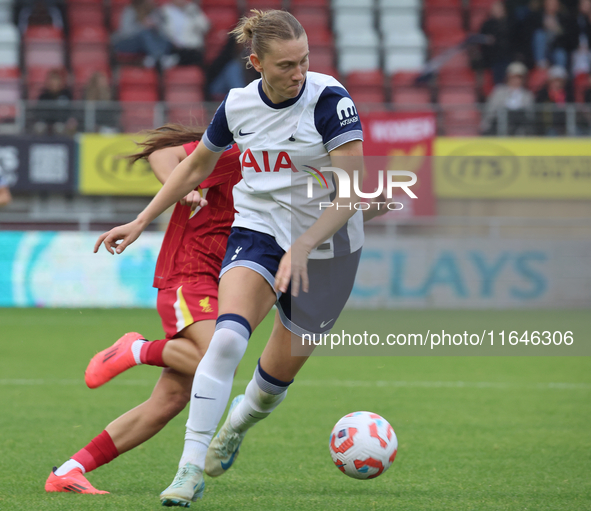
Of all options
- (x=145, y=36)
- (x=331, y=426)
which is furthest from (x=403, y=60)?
(x=331, y=426)

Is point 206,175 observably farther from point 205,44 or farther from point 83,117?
point 205,44

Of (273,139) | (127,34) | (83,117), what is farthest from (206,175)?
(127,34)

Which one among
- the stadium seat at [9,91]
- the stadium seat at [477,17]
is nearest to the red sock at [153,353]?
the stadium seat at [9,91]

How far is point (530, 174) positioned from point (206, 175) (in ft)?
35.8

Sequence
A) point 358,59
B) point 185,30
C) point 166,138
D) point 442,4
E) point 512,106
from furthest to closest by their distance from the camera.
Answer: point 442,4
point 358,59
point 185,30
point 512,106
point 166,138

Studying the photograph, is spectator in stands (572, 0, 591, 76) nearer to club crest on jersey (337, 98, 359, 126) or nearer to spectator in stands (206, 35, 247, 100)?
spectator in stands (206, 35, 247, 100)

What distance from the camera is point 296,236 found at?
332 cm

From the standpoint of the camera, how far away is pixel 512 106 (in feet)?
45.2

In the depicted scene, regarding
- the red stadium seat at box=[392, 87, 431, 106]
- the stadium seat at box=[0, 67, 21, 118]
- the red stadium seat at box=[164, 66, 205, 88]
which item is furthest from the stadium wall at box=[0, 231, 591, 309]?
the stadium seat at box=[0, 67, 21, 118]

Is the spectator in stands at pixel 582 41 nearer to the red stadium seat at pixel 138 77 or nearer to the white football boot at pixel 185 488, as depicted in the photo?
the red stadium seat at pixel 138 77

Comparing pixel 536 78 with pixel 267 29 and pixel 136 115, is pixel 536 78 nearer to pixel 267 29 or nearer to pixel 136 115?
pixel 136 115

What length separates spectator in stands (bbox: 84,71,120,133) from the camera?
42.8ft

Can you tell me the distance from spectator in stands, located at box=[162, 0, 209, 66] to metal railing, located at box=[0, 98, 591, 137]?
6.14 feet

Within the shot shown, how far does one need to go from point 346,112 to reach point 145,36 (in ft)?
40.0
